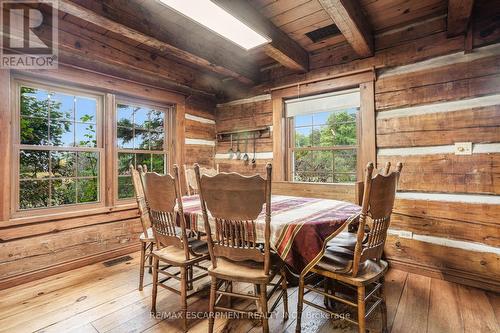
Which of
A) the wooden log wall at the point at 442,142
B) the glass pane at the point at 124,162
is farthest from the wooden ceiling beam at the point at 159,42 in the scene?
the wooden log wall at the point at 442,142

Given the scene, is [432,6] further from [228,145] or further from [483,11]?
[228,145]

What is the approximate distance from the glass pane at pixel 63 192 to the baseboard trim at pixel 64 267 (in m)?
0.66

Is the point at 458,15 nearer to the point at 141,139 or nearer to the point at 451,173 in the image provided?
the point at 451,173

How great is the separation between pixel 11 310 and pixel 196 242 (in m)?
1.51

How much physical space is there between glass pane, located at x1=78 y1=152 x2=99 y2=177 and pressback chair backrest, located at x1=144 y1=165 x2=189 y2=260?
1.63m

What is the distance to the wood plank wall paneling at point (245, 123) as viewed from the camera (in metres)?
3.77

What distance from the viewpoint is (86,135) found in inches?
116

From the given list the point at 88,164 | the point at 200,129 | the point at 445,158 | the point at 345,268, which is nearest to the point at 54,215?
the point at 88,164

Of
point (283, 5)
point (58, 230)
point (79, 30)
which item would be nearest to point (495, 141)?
point (283, 5)

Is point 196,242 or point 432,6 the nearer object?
point 196,242

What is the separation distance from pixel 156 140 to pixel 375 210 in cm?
317

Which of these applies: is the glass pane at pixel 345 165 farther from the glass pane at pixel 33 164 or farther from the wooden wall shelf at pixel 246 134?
the glass pane at pixel 33 164

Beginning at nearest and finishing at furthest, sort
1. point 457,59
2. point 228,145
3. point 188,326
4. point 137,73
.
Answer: point 188,326 → point 457,59 → point 137,73 → point 228,145

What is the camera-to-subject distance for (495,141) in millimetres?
2203
